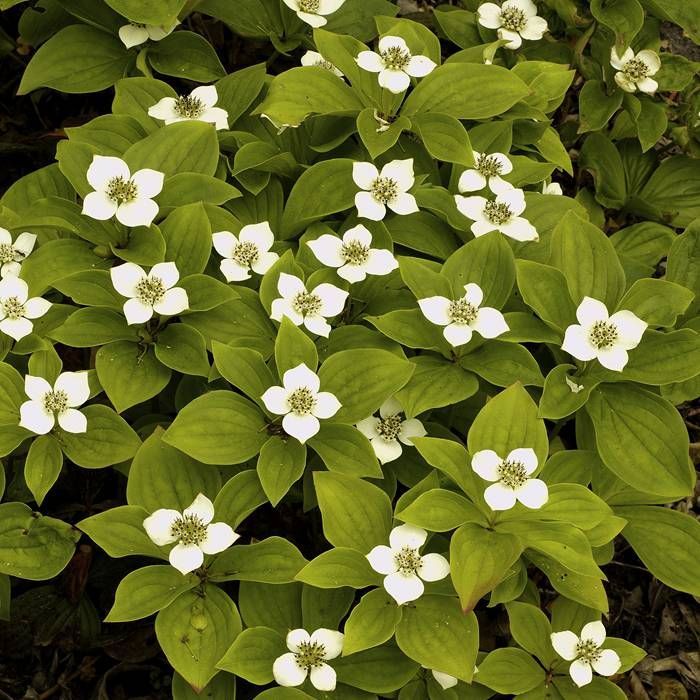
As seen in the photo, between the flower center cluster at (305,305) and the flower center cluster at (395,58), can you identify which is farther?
the flower center cluster at (395,58)

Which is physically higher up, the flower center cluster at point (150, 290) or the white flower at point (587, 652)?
the flower center cluster at point (150, 290)

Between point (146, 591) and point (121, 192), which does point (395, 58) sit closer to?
point (121, 192)

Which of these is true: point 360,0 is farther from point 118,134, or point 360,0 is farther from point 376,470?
point 376,470

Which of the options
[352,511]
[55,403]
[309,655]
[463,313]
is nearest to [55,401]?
[55,403]

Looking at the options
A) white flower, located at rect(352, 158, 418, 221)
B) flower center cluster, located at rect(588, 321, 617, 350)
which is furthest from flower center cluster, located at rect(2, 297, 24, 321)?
flower center cluster, located at rect(588, 321, 617, 350)

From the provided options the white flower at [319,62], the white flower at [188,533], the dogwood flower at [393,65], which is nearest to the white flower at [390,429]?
the white flower at [188,533]

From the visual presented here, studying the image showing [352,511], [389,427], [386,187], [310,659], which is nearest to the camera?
[310,659]

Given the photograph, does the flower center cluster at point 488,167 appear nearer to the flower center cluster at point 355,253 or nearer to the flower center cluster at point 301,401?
the flower center cluster at point 355,253
